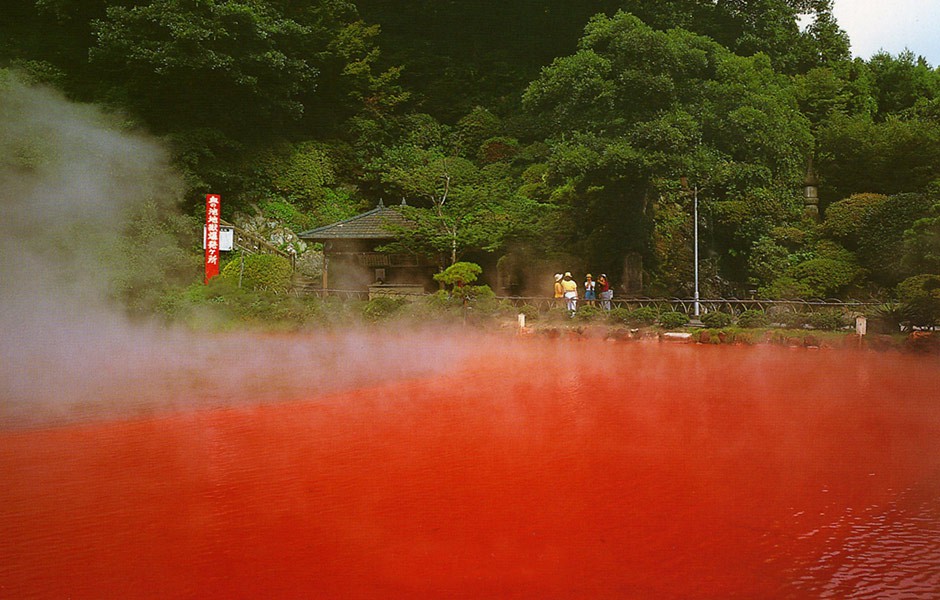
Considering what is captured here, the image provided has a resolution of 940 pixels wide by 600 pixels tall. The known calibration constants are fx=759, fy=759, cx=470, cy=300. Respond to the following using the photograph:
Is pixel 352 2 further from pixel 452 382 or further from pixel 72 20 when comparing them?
pixel 452 382

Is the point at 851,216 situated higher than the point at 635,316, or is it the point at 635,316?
the point at 851,216

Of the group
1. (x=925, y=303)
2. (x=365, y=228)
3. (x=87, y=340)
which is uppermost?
(x=365, y=228)

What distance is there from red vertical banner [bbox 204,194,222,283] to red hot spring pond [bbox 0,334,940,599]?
50.7 ft

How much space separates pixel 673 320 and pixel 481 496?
14796 millimetres

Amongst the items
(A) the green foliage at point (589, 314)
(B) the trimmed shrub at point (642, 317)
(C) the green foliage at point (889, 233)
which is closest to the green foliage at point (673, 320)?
(B) the trimmed shrub at point (642, 317)

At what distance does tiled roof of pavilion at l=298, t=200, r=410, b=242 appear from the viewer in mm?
27797

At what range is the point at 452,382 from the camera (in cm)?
1298

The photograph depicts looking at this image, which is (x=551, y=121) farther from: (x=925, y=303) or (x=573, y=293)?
(x=925, y=303)

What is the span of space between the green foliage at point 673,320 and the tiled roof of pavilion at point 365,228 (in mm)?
10650

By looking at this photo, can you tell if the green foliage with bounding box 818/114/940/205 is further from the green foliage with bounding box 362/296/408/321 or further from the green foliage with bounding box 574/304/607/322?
the green foliage with bounding box 362/296/408/321

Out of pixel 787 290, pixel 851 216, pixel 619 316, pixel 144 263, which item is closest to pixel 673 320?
pixel 619 316

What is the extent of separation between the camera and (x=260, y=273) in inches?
1057

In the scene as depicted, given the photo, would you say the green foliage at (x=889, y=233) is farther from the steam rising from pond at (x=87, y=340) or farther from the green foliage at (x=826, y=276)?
the steam rising from pond at (x=87, y=340)

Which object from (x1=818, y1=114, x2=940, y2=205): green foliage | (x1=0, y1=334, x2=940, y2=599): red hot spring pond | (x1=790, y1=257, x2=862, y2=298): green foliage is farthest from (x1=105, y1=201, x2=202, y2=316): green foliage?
(x1=818, y1=114, x2=940, y2=205): green foliage
